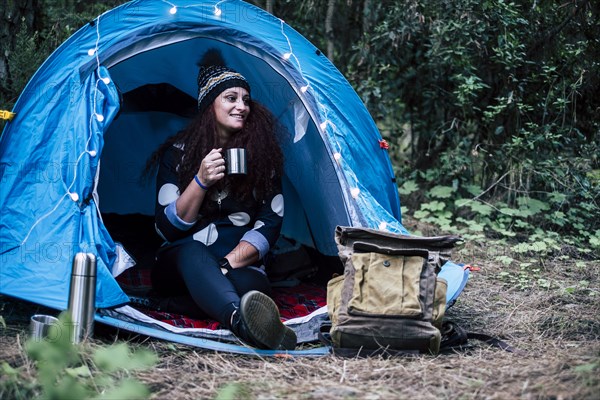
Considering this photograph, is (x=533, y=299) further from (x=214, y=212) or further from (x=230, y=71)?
(x=230, y=71)

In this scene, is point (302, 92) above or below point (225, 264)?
above

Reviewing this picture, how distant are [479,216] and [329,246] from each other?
151 centimetres

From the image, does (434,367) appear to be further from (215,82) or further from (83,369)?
(215,82)

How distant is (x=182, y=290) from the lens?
117 inches

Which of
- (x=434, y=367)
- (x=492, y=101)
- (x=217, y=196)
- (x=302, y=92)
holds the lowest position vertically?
(x=434, y=367)

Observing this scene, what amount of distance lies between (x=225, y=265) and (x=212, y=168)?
16.2 inches

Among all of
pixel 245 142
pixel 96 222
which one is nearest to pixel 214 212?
pixel 245 142

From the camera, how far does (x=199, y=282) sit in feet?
8.70

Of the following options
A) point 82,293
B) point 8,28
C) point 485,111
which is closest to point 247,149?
point 82,293

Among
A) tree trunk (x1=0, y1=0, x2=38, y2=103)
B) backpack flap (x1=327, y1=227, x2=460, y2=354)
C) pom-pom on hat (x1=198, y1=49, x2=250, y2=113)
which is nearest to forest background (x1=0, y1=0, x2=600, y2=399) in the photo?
tree trunk (x1=0, y1=0, x2=38, y2=103)

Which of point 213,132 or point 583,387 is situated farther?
point 213,132

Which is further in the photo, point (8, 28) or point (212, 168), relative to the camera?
point (8, 28)

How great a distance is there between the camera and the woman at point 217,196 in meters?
2.81

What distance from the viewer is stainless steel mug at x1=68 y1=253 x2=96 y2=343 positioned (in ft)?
7.49
